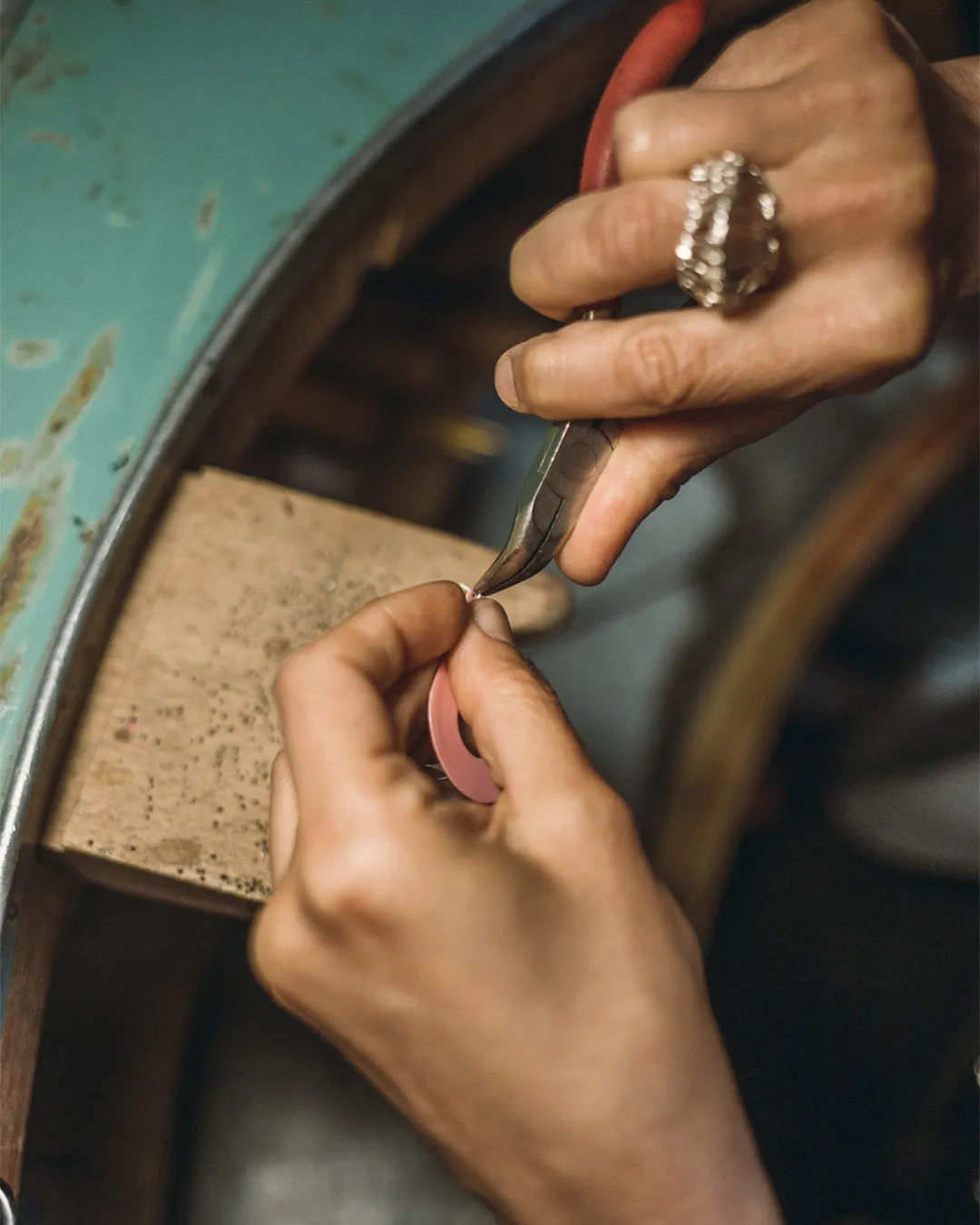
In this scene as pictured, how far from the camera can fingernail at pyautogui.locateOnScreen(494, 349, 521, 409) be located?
58cm

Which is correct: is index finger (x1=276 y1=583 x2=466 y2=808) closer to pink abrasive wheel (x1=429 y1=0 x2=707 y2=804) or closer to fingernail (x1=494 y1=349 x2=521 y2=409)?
pink abrasive wheel (x1=429 y1=0 x2=707 y2=804)

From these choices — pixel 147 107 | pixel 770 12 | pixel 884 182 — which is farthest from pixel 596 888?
pixel 770 12

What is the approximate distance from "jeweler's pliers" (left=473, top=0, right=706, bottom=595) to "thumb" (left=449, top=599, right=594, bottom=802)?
0.24 ft

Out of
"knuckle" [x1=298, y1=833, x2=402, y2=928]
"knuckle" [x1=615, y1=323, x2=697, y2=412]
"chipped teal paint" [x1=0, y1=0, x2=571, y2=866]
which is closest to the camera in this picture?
"knuckle" [x1=298, y1=833, x2=402, y2=928]

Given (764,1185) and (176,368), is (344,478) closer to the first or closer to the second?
(176,368)

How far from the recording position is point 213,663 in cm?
61

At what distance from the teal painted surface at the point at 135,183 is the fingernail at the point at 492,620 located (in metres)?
0.26

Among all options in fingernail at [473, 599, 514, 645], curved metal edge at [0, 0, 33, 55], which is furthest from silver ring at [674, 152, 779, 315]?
curved metal edge at [0, 0, 33, 55]

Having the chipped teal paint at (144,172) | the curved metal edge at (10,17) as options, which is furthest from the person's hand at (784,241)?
the curved metal edge at (10,17)

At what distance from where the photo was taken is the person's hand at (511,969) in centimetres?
39

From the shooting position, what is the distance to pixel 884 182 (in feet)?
1.65

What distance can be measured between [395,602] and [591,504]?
16 centimetres

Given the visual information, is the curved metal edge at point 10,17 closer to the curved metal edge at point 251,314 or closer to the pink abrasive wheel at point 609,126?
the curved metal edge at point 251,314

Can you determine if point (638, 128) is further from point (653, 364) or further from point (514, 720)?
point (514, 720)
